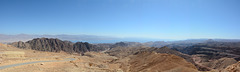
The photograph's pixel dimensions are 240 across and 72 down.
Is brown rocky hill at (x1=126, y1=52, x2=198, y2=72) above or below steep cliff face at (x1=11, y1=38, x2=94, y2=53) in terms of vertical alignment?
above

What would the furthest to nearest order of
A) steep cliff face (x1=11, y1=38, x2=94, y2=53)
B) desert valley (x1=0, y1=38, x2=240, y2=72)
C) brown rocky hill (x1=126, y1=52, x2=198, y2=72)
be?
steep cliff face (x1=11, y1=38, x2=94, y2=53) → brown rocky hill (x1=126, y1=52, x2=198, y2=72) → desert valley (x1=0, y1=38, x2=240, y2=72)

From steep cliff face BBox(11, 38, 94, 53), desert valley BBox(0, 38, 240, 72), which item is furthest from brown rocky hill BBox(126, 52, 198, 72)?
steep cliff face BBox(11, 38, 94, 53)

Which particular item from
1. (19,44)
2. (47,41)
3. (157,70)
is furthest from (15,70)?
(47,41)

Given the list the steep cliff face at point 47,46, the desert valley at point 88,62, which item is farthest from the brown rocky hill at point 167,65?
the steep cliff face at point 47,46

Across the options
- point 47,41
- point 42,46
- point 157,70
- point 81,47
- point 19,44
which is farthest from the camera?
point 81,47

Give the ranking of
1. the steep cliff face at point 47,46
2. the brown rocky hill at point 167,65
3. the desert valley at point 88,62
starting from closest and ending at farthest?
the desert valley at point 88,62
the brown rocky hill at point 167,65
the steep cliff face at point 47,46

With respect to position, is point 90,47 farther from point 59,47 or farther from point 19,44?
point 19,44

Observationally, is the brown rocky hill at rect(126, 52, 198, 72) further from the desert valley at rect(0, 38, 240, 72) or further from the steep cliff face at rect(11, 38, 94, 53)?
the steep cliff face at rect(11, 38, 94, 53)

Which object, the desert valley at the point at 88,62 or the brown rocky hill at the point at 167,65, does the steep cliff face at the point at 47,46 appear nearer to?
the desert valley at the point at 88,62

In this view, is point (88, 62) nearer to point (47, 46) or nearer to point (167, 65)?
point (167, 65)

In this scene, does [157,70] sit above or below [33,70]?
below

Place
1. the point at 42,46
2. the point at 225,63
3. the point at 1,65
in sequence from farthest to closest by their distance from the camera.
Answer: the point at 42,46
the point at 225,63
the point at 1,65
